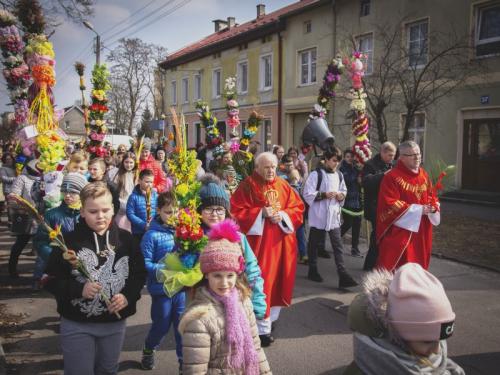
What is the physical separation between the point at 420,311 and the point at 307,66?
21144 mm

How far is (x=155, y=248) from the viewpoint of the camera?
3768mm

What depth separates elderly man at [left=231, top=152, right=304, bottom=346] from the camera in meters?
4.49

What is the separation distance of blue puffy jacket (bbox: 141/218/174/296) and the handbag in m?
3.31

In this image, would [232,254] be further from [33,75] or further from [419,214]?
[33,75]

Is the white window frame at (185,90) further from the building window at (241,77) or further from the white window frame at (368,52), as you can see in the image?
the white window frame at (368,52)

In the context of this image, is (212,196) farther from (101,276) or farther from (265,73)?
(265,73)

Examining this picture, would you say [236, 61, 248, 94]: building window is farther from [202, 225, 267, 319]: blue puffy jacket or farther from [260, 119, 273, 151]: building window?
[202, 225, 267, 319]: blue puffy jacket

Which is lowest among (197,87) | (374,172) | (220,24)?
(374,172)

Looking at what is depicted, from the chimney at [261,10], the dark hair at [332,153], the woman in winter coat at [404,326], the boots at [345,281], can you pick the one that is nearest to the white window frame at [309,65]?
the chimney at [261,10]

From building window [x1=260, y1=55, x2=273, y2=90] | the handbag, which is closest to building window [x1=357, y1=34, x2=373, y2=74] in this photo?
building window [x1=260, y1=55, x2=273, y2=90]

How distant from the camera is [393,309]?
5.92 ft

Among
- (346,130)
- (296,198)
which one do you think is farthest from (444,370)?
(346,130)

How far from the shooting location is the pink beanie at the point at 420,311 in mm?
1754

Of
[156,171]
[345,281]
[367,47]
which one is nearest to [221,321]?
[345,281]
